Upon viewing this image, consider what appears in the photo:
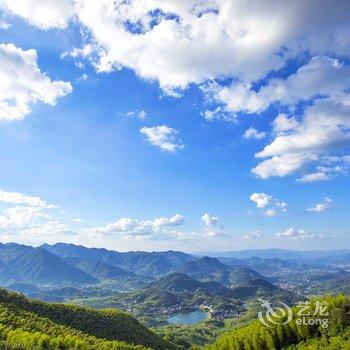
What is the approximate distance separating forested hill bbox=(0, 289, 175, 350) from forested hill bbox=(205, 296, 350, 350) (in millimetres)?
22117

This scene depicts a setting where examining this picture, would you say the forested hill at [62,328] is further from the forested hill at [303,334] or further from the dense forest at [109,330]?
the forested hill at [303,334]

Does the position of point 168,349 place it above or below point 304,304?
below

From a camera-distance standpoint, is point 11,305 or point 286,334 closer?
point 286,334

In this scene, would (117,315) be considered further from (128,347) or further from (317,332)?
(317,332)

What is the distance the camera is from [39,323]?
7956 centimetres

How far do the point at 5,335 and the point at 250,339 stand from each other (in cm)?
4844

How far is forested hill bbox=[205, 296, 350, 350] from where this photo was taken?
74438 millimetres

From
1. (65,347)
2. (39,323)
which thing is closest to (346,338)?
(65,347)

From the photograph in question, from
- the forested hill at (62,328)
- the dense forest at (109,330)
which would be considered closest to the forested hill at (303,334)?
the dense forest at (109,330)

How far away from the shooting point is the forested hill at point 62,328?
62.9m

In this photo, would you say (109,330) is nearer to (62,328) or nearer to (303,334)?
(62,328)

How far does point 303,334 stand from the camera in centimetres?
8019

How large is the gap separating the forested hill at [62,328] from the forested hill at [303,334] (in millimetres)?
22117

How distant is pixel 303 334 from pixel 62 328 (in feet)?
161
